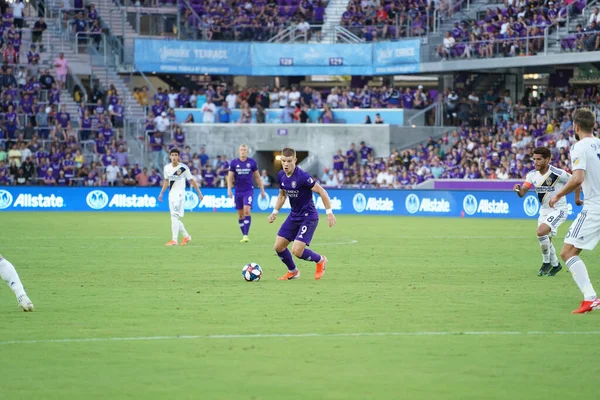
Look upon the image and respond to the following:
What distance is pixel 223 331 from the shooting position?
1131cm

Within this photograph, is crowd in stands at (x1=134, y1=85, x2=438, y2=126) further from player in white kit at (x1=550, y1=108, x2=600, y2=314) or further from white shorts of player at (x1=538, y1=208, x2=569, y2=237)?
player in white kit at (x1=550, y1=108, x2=600, y2=314)

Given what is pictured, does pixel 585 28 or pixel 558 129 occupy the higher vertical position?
pixel 585 28

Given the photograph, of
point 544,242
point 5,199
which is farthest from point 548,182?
point 5,199

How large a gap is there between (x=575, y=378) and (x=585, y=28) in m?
37.5

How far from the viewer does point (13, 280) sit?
12.5m

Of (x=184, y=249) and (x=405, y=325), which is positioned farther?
(x=184, y=249)

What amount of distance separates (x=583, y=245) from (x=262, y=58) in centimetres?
4417

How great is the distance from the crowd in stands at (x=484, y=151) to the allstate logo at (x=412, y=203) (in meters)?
3.94

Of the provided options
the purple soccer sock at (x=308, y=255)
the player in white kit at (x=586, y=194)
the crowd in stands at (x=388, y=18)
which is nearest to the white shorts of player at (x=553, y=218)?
the purple soccer sock at (x=308, y=255)

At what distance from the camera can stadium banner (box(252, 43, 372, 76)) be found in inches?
2153

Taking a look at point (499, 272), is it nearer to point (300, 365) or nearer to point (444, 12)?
point (300, 365)

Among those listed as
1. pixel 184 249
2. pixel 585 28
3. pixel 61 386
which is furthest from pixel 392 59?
pixel 61 386

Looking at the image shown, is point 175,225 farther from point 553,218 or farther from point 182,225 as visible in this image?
point 553,218

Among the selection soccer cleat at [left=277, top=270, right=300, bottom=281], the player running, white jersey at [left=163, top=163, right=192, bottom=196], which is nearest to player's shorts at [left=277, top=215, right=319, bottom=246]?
soccer cleat at [left=277, top=270, right=300, bottom=281]
